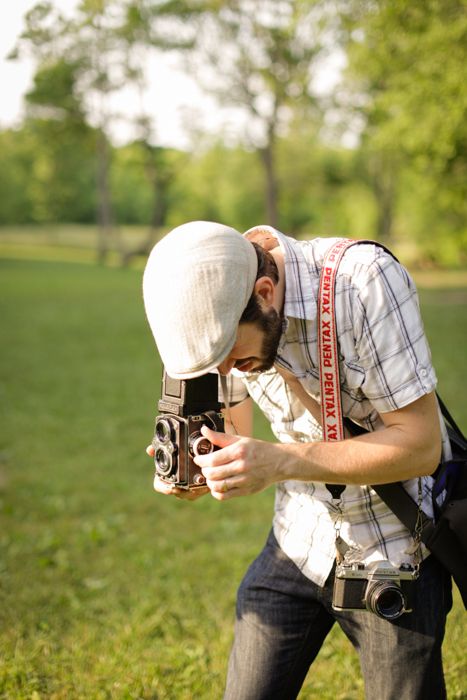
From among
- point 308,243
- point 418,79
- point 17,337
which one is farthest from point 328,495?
point 17,337

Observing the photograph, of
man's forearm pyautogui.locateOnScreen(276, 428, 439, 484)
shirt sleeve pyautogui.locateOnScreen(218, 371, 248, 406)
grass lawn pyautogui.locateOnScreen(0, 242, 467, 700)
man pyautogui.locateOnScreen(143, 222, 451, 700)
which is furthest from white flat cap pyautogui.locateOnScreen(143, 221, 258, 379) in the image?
grass lawn pyautogui.locateOnScreen(0, 242, 467, 700)

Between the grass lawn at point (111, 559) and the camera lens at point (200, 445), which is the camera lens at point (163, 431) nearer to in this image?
the camera lens at point (200, 445)

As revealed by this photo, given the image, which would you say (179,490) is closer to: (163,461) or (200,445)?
(163,461)

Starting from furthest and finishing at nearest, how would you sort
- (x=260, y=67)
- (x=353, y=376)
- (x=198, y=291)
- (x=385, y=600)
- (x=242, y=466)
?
(x=260, y=67) → (x=385, y=600) → (x=353, y=376) → (x=242, y=466) → (x=198, y=291)

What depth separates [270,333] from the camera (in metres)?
1.96

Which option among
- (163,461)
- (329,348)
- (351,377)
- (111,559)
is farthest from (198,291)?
(111,559)

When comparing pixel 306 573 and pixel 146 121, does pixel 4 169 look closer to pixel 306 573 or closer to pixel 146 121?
pixel 146 121

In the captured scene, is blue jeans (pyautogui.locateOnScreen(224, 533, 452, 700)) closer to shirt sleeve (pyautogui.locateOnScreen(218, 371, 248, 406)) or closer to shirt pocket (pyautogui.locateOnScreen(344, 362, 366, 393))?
shirt sleeve (pyautogui.locateOnScreen(218, 371, 248, 406))

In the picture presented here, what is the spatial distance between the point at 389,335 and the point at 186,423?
627 millimetres

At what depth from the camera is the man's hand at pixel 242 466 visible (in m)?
1.88

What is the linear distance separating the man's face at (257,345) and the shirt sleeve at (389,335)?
0.72 ft

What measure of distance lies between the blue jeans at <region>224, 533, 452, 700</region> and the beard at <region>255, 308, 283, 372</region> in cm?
77

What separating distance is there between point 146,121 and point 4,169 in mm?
23968

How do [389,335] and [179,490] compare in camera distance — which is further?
[179,490]
